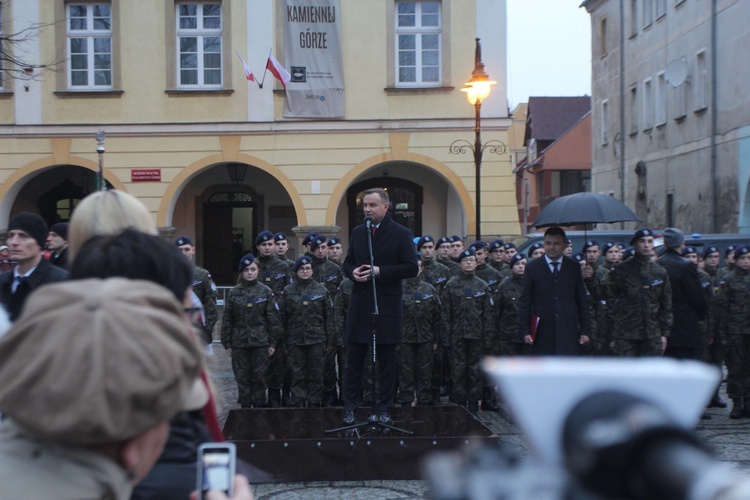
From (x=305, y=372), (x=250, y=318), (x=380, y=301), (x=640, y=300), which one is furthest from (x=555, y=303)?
(x=250, y=318)

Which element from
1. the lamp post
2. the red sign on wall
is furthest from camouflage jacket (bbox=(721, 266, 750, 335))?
the red sign on wall

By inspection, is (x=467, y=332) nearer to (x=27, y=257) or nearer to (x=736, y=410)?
(x=736, y=410)

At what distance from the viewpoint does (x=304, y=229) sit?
2130 cm

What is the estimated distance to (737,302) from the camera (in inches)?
411

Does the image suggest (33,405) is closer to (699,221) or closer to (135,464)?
A: (135,464)

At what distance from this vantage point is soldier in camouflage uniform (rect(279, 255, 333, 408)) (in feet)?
34.2

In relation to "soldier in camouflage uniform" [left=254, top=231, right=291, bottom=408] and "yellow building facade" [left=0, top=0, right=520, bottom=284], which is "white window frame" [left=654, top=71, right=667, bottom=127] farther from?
"soldier in camouflage uniform" [left=254, top=231, right=291, bottom=408]

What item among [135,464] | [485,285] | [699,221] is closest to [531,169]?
[699,221]

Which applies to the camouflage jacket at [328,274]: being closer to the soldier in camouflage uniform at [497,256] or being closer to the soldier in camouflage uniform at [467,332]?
the soldier in camouflage uniform at [467,332]

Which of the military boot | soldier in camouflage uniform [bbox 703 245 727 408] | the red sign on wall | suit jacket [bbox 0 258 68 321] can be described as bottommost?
the military boot

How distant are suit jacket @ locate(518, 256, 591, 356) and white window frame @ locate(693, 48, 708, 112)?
22369 mm

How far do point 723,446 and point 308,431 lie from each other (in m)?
3.88

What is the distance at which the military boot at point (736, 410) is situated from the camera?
33.0 ft

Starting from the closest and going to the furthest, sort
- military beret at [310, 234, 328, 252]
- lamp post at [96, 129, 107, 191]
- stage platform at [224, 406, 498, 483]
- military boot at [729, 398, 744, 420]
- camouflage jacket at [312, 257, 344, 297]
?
stage platform at [224, 406, 498, 483] → military boot at [729, 398, 744, 420] → camouflage jacket at [312, 257, 344, 297] → military beret at [310, 234, 328, 252] → lamp post at [96, 129, 107, 191]
